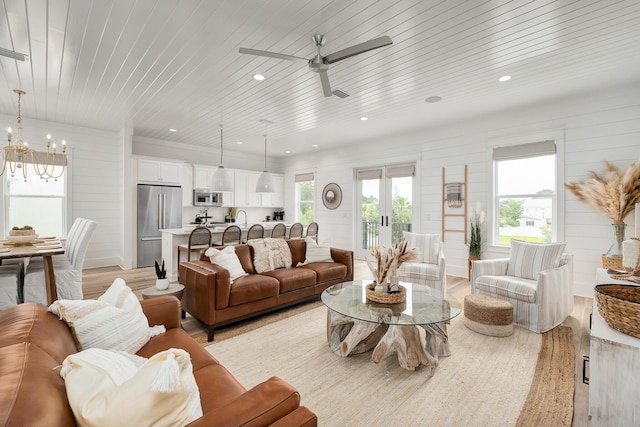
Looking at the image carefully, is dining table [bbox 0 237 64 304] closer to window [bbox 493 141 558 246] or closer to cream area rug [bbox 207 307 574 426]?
cream area rug [bbox 207 307 574 426]

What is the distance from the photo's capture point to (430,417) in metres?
1.78

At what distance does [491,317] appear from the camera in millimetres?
2834

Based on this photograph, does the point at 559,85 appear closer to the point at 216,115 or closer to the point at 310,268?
the point at 310,268

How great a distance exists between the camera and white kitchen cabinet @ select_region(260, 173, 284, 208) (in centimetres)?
830

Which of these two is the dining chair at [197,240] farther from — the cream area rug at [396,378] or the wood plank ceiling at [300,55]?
the cream area rug at [396,378]

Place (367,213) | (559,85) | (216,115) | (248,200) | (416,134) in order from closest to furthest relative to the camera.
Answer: (559,85)
(216,115)
(416,134)
(367,213)
(248,200)

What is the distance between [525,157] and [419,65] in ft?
8.57

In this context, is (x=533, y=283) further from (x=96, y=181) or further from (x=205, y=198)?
(x=96, y=181)

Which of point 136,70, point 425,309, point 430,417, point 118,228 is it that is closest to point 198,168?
point 118,228

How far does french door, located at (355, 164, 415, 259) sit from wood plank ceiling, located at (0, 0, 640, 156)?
1.48 metres

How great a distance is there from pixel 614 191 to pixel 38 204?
873cm

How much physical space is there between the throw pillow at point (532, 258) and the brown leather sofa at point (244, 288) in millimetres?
2128

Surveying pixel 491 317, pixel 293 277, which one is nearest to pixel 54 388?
pixel 293 277

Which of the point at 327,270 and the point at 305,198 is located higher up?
the point at 305,198
